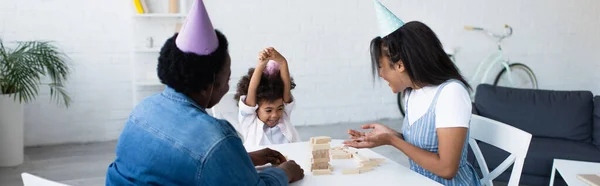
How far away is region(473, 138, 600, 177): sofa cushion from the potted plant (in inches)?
107

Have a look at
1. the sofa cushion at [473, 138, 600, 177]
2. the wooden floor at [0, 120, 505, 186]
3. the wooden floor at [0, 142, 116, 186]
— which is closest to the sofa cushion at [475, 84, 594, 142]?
the sofa cushion at [473, 138, 600, 177]

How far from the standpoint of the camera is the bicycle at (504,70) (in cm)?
522

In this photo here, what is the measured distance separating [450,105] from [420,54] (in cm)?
18

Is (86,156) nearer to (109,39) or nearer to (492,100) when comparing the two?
(109,39)

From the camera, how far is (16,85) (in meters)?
3.36

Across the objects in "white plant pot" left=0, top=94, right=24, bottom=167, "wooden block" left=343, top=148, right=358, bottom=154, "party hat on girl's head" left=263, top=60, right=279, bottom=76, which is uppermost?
"party hat on girl's head" left=263, top=60, right=279, bottom=76

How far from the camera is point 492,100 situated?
11.4 ft

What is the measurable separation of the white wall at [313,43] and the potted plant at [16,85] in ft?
0.89

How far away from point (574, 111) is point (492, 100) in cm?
48

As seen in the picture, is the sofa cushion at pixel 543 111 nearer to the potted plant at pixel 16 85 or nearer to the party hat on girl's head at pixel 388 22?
the party hat on girl's head at pixel 388 22

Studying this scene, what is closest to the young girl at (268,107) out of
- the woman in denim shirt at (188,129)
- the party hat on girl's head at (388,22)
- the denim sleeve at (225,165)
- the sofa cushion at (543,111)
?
the party hat on girl's head at (388,22)

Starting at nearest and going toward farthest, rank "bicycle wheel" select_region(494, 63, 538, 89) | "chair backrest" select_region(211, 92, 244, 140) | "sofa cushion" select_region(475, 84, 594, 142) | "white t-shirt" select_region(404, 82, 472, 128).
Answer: "white t-shirt" select_region(404, 82, 472, 128) < "chair backrest" select_region(211, 92, 244, 140) < "sofa cushion" select_region(475, 84, 594, 142) < "bicycle wheel" select_region(494, 63, 538, 89)

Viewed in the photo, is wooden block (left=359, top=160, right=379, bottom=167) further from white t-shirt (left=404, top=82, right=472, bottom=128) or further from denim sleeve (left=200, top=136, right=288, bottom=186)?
denim sleeve (left=200, top=136, right=288, bottom=186)

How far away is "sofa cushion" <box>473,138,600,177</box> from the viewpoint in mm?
2971
